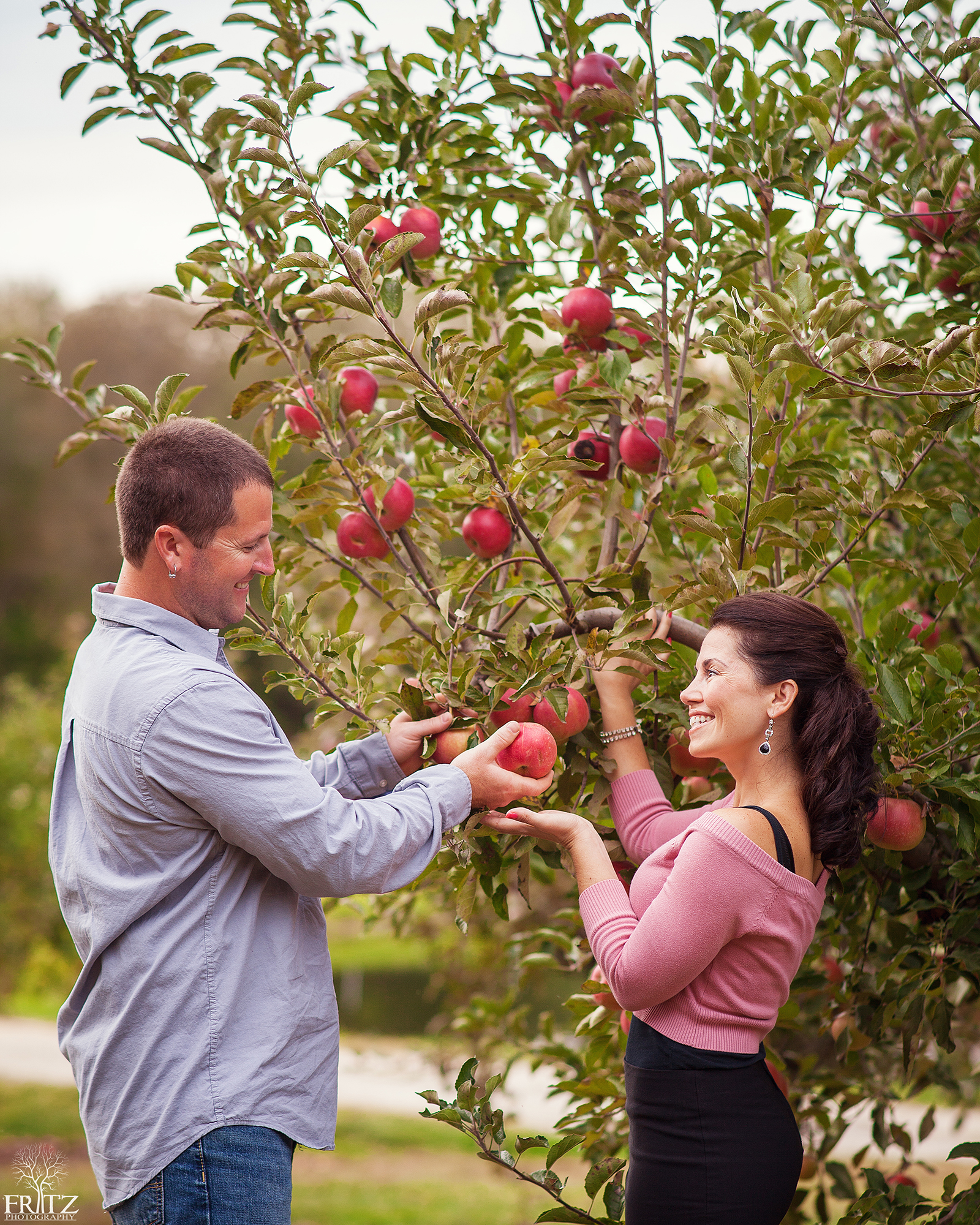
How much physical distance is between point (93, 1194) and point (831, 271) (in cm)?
526

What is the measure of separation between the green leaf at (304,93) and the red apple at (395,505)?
0.62m

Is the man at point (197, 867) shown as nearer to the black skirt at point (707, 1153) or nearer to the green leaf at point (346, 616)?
the black skirt at point (707, 1153)

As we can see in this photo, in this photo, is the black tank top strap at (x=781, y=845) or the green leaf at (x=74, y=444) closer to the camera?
the black tank top strap at (x=781, y=845)

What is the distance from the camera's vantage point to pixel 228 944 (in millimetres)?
1283

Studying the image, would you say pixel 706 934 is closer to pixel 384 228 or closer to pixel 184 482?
pixel 184 482

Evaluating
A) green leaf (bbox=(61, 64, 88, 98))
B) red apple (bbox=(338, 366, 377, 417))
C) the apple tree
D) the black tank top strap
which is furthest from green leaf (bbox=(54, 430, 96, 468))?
the black tank top strap

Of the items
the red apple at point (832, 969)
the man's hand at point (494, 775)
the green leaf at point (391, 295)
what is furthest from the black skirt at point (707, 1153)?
the green leaf at point (391, 295)

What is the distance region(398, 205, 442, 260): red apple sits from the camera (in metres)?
1.95

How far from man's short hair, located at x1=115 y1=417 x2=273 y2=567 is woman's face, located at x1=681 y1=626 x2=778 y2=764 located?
0.66 metres

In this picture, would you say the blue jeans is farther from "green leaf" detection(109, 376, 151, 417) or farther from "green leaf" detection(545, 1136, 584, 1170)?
"green leaf" detection(109, 376, 151, 417)

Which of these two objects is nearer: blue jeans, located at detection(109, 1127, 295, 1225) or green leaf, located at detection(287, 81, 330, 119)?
blue jeans, located at detection(109, 1127, 295, 1225)

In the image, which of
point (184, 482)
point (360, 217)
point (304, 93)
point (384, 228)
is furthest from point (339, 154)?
point (184, 482)

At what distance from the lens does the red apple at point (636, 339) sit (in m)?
1.88

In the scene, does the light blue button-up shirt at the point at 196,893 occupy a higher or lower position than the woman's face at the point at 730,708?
lower
